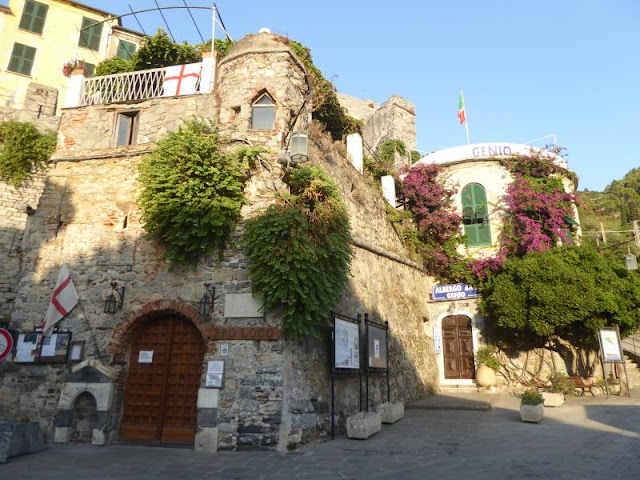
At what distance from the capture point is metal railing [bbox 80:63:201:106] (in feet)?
35.8

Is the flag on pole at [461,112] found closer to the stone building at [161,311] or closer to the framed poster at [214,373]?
the stone building at [161,311]

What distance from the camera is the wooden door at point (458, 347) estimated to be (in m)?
15.3

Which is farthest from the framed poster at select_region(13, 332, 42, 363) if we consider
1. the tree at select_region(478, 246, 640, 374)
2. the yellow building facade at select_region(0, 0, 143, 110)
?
the yellow building facade at select_region(0, 0, 143, 110)

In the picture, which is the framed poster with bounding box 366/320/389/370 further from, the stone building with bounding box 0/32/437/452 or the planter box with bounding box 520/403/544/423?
the planter box with bounding box 520/403/544/423

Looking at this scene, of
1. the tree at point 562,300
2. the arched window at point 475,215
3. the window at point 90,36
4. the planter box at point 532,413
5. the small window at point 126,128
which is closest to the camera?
the planter box at point 532,413

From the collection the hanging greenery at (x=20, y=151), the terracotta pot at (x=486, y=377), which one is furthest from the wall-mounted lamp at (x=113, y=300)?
the terracotta pot at (x=486, y=377)

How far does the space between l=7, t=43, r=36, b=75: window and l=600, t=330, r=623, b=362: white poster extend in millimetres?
23341

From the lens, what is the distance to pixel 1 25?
19.2m

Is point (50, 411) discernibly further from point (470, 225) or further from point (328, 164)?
point (470, 225)

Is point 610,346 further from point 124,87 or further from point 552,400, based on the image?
point 124,87

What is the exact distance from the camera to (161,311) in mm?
8609

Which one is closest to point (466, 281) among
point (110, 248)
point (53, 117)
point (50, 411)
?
point (110, 248)

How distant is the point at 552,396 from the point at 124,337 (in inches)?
397

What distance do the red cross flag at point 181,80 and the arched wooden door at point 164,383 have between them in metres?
5.32
